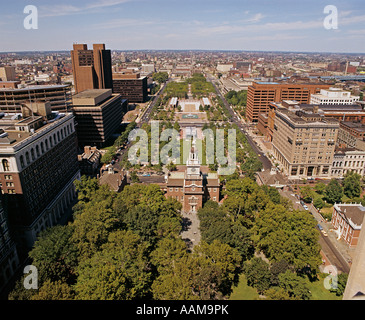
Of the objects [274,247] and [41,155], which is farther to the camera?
[41,155]

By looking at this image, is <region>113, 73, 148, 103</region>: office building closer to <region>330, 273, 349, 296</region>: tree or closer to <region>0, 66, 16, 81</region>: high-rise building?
<region>0, 66, 16, 81</region>: high-rise building

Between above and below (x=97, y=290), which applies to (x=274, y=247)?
below

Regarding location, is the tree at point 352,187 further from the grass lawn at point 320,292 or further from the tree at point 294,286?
the tree at point 294,286

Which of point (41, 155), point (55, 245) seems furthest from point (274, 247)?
point (41, 155)

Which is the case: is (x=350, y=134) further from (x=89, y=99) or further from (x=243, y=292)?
(x=89, y=99)
